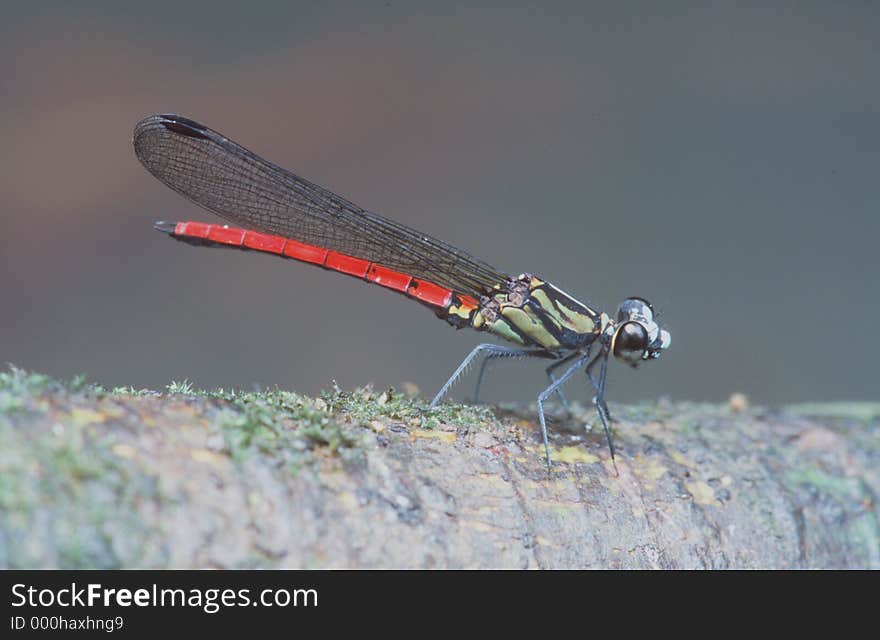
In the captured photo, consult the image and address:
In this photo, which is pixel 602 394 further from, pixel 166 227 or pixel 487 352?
pixel 166 227

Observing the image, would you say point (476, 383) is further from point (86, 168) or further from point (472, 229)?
point (86, 168)

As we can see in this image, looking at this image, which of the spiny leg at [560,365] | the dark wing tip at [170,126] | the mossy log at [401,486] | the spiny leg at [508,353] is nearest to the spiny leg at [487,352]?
the spiny leg at [508,353]

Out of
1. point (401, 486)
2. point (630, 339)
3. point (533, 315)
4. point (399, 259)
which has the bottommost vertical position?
point (401, 486)

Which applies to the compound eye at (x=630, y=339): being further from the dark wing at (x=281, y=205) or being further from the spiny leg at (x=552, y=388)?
the dark wing at (x=281, y=205)

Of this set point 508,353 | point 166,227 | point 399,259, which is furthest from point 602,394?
point 166,227

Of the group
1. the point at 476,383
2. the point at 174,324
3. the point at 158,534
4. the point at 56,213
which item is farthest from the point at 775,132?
the point at 158,534

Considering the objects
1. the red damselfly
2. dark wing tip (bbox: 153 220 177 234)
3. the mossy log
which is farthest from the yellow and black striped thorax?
dark wing tip (bbox: 153 220 177 234)

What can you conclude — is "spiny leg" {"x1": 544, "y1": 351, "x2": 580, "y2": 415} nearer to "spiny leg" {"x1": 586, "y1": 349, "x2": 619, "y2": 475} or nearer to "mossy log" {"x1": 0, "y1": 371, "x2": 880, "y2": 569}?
"spiny leg" {"x1": 586, "y1": 349, "x2": 619, "y2": 475}
